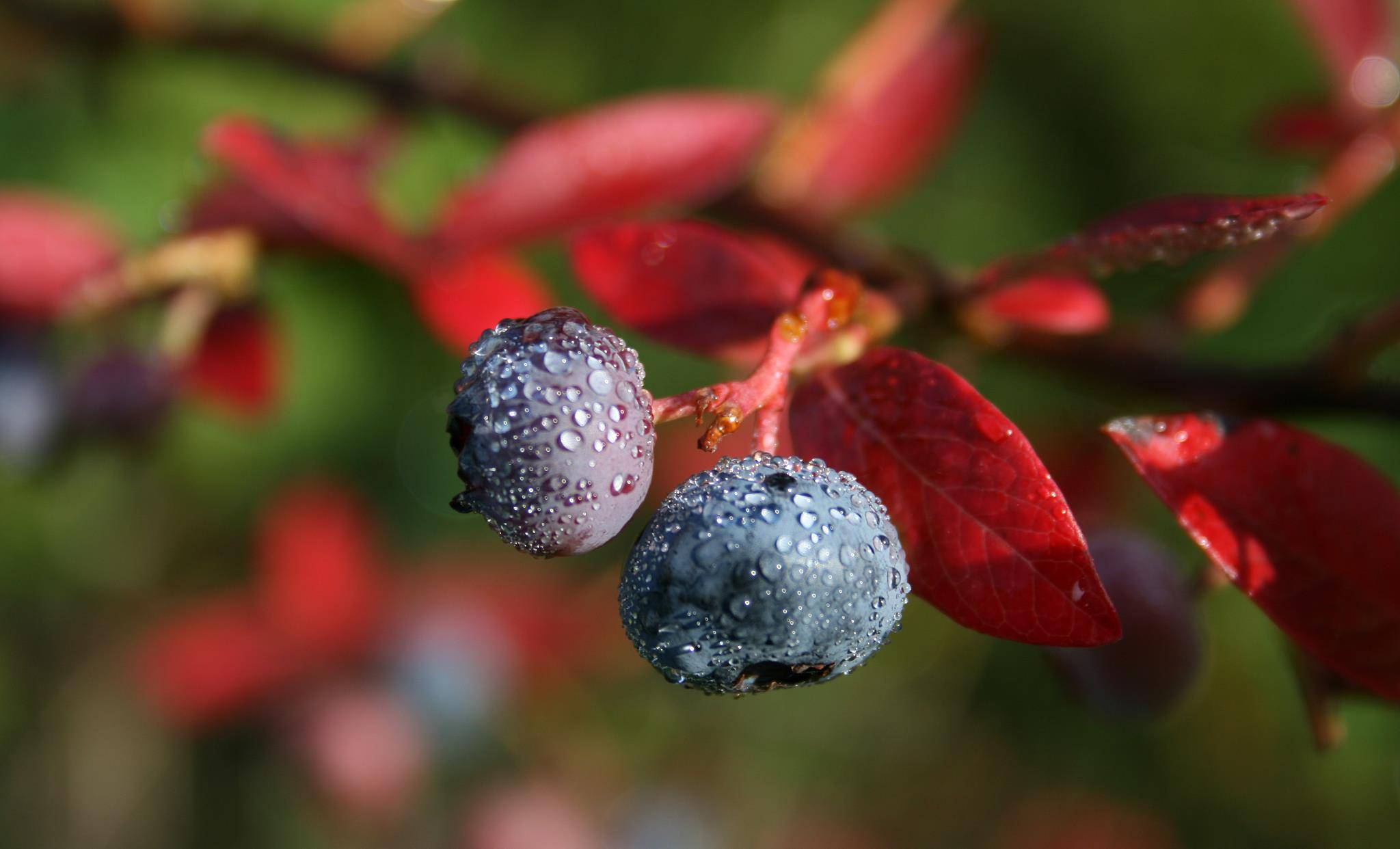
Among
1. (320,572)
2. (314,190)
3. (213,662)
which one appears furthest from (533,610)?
(314,190)

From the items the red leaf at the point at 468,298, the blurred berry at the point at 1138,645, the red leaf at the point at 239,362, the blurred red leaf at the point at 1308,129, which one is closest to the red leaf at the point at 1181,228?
the blurred berry at the point at 1138,645

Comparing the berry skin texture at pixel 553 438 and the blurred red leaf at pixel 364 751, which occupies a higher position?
the berry skin texture at pixel 553 438

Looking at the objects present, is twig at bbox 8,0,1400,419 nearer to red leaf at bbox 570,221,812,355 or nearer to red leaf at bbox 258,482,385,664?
red leaf at bbox 570,221,812,355

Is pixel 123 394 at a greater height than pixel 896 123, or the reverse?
pixel 896 123

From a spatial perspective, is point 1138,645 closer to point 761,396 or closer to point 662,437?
point 761,396

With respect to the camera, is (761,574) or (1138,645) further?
(1138,645)

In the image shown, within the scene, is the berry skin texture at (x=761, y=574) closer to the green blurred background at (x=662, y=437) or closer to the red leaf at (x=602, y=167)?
the red leaf at (x=602, y=167)
